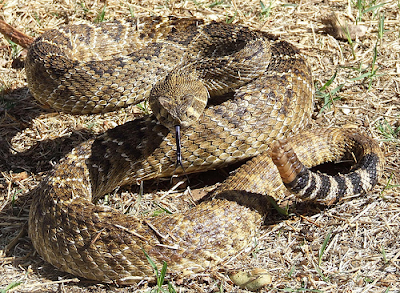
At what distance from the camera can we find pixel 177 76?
19.9 feet

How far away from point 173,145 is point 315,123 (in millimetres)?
1941

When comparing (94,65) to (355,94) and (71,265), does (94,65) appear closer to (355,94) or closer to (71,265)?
(71,265)

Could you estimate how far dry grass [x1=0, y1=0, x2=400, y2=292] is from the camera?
4551 mm

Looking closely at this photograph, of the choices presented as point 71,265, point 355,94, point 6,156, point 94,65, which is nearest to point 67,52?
point 94,65

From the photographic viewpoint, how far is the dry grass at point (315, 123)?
4551mm

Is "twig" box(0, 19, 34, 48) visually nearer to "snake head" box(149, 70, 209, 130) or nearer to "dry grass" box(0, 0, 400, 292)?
"dry grass" box(0, 0, 400, 292)

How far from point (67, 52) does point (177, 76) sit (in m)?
1.90

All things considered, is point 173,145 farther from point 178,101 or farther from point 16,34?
point 16,34

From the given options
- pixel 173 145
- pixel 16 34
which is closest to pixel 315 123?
pixel 173 145

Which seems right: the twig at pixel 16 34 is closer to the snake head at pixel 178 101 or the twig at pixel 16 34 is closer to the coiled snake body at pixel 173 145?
the coiled snake body at pixel 173 145

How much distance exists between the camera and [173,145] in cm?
554

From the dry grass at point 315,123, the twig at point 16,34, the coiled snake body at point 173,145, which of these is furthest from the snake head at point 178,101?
the twig at point 16,34

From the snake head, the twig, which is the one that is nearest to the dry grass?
the twig

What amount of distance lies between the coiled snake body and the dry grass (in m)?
0.24
